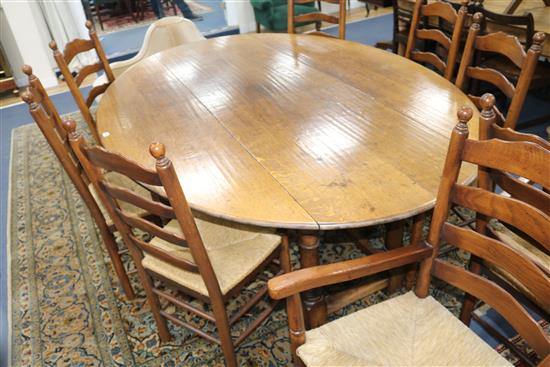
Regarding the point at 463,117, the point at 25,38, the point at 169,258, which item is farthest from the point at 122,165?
the point at 25,38

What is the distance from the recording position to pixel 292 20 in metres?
2.74

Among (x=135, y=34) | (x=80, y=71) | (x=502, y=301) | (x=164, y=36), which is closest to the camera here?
(x=502, y=301)

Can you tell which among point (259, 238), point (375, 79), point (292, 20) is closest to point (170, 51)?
point (292, 20)

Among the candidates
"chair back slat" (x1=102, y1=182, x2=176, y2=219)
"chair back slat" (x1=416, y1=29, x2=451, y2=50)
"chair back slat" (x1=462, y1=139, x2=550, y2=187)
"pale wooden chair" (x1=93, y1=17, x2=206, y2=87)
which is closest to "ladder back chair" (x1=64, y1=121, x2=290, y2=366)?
"chair back slat" (x1=102, y1=182, x2=176, y2=219)

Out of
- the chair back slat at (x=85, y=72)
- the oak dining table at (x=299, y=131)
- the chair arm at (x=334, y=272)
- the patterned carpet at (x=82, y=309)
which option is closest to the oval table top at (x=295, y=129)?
the oak dining table at (x=299, y=131)

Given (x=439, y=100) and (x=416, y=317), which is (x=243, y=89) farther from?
(x=416, y=317)

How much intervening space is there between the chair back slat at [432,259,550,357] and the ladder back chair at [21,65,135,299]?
126 centimetres

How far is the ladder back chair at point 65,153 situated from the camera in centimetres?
144

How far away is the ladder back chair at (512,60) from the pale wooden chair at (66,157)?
156 cm

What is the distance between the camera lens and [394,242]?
1715 mm

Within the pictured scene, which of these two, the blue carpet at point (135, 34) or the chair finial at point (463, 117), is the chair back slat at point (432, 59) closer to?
the chair finial at point (463, 117)

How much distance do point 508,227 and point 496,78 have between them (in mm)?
679

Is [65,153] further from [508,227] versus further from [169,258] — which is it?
[508,227]

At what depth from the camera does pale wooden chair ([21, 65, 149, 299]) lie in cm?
144
